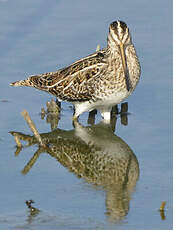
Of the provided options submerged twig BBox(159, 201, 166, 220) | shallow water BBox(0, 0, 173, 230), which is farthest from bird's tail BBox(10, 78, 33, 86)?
submerged twig BBox(159, 201, 166, 220)

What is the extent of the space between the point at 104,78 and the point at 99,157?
195cm

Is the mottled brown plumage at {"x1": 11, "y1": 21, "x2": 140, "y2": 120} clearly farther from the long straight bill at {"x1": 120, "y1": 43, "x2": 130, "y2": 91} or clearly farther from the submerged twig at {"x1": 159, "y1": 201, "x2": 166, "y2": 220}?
the submerged twig at {"x1": 159, "y1": 201, "x2": 166, "y2": 220}

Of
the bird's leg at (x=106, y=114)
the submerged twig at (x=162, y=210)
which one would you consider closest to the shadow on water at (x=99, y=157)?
the bird's leg at (x=106, y=114)

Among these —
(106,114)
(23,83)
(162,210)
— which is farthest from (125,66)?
(162,210)

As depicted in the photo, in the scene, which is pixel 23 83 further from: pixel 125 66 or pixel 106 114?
pixel 125 66

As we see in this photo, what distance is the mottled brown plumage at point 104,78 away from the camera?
1239 cm

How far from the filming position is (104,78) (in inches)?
496

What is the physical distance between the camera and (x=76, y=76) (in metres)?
13.0

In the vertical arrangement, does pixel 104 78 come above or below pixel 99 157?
above

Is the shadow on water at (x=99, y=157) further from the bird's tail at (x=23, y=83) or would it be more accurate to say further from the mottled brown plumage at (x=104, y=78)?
the bird's tail at (x=23, y=83)

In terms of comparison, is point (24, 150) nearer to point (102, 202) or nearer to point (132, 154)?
point (132, 154)

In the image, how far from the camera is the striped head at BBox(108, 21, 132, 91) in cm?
1213

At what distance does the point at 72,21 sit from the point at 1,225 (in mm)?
8094

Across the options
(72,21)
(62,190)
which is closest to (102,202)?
(62,190)
